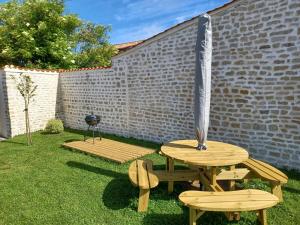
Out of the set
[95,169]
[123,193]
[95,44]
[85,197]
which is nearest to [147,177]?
[123,193]

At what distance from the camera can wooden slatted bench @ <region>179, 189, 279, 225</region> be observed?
3.13m

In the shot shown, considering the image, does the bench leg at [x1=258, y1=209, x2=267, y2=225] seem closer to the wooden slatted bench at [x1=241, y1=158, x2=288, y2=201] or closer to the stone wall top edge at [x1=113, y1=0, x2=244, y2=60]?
the wooden slatted bench at [x1=241, y1=158, x2=288, y2=201]

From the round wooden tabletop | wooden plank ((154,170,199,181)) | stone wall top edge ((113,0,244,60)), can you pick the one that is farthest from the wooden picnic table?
stone wall top edge ((113,0,244,60))

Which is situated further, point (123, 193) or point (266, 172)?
point (123, 193)

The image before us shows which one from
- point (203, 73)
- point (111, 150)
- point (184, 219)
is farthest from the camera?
point (111, 150)

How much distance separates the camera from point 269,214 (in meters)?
4.06

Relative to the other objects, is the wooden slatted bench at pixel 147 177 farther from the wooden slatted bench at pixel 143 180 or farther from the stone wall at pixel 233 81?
the stone wall at pixel 233 81

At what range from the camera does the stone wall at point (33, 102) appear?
10.0m

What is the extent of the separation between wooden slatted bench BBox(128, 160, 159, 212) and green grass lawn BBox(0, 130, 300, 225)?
18cm

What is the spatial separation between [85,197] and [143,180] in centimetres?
125

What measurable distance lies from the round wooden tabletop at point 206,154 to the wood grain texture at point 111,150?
1.83 metres

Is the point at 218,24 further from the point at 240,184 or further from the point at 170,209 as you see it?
the point at 170,209

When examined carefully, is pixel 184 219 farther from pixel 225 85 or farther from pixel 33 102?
pixel 33 102

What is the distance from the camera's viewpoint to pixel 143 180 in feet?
13.8
